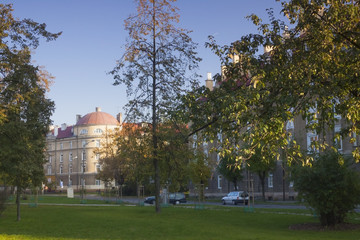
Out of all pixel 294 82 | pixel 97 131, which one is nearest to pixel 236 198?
pixel 294 82

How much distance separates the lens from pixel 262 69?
11172 mm

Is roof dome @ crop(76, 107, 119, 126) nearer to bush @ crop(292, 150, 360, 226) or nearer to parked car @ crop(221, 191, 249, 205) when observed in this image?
parked car @ crop(221, 191, 249, 205)

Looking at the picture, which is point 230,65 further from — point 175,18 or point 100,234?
point 175,18

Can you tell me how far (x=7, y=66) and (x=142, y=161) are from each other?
39.0ft

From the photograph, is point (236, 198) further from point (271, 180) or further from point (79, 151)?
point (79, 151)

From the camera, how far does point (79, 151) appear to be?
116m

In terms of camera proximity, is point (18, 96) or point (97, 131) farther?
point (97, 131)

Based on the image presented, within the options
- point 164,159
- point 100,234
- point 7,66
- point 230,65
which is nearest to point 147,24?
point 164,159

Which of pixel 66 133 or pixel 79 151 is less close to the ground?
pixel 66 133

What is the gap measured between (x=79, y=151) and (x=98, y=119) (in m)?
9.58

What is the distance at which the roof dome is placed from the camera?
113812 millimetres

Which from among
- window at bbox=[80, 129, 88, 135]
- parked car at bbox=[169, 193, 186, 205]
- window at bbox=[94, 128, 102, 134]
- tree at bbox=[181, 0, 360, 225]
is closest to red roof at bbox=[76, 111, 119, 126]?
window at bbox=[94, 128, 102, 134]

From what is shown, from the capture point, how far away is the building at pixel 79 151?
368 ft

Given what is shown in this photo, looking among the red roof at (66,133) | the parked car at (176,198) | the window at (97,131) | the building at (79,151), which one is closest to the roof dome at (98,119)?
the building at (79,151)
